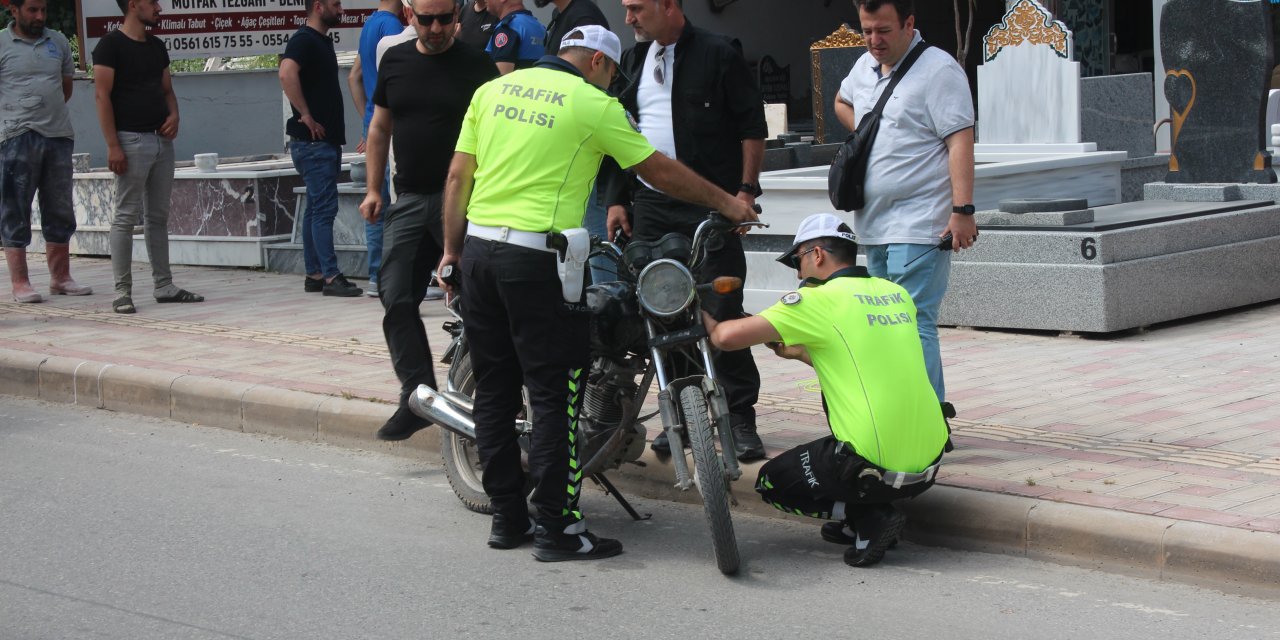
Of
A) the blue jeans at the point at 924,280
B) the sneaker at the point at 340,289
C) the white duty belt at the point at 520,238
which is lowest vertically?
the sneaker at the point at 340,289

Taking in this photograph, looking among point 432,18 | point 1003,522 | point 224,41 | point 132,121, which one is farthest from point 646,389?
point 224,41

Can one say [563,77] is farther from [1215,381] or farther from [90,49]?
[90,49]

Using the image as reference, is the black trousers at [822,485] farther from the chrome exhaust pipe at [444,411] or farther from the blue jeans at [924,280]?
the chrome exhaust pipe at [444,411]

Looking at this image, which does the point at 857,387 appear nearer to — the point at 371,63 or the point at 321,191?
the point at 371,63

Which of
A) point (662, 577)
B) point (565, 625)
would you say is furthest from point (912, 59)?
point (565, 625)

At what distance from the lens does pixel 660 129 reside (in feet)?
20.8

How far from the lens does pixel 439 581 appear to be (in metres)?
5.09

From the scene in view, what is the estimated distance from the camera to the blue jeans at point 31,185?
10930 millimetres

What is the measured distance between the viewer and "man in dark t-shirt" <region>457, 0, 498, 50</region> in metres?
9.15

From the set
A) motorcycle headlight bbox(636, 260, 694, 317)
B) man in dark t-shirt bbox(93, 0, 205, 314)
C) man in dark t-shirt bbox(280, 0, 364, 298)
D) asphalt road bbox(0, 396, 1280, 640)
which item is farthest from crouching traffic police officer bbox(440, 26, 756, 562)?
man in dark t-shirt bbox(93, 0, 205, 314)

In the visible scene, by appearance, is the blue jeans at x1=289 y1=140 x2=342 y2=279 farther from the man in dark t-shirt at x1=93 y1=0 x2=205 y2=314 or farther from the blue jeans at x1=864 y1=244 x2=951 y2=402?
the blue jeans at x1=864 y1=244 x2=951 y2=402

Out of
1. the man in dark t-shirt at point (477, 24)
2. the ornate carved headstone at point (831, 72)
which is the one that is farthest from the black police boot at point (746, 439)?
the ornate carved headstone at point (831, 72)

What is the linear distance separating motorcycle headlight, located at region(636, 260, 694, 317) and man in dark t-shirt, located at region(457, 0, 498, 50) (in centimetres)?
428

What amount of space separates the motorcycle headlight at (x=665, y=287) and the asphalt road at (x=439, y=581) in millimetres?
868
